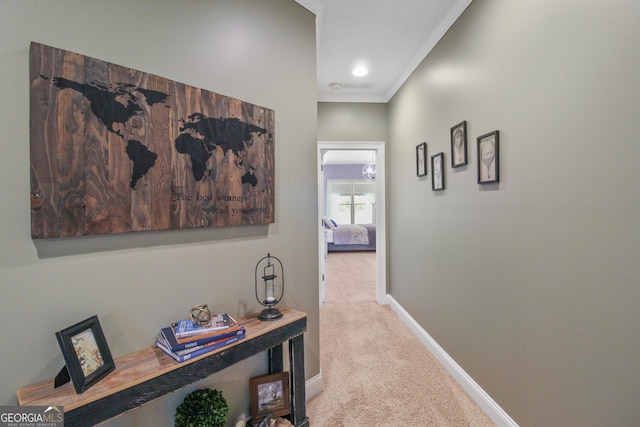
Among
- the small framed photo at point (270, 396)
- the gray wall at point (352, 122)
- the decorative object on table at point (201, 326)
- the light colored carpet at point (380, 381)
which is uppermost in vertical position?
the gray wall at point (352, 122)

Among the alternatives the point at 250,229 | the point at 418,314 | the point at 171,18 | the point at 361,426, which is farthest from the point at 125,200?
the point at 418,314

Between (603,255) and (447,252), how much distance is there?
124cm

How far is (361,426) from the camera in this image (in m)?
1.74

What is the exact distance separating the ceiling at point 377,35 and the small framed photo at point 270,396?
2283 millimetres

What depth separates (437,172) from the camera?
2.53 metres

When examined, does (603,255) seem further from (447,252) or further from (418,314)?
(418,314)

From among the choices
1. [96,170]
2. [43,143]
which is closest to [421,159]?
[96,170]

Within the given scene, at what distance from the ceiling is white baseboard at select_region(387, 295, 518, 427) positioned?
2.51 metres

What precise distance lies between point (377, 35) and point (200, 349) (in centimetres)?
253

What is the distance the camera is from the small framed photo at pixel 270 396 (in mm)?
1619

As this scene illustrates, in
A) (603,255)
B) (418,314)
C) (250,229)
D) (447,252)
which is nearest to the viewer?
(603,255)

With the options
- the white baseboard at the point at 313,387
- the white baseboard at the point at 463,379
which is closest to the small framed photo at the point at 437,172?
the white baseboard at the point at 463,379

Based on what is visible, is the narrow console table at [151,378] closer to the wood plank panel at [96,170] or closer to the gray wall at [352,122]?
the wood plank panel at [96,170]

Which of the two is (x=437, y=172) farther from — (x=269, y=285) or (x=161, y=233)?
(x=161, y=233)
